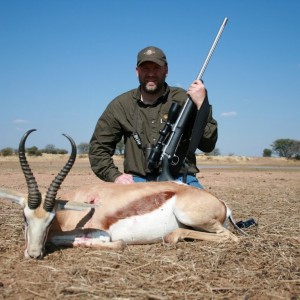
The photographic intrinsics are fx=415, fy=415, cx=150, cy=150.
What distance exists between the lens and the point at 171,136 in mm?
5477

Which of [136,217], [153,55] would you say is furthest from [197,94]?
[136,217]

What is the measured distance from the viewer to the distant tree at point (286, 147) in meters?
63.7

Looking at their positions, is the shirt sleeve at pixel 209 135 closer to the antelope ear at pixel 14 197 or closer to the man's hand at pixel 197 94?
the man's hand at pixel 197 94

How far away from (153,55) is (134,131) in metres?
1.11

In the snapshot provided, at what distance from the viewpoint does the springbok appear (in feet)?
14.5

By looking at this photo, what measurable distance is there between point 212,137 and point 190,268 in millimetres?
2606

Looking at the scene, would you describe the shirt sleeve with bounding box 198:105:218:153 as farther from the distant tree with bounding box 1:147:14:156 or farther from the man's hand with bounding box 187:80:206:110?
the distant tree with bounding box 1:147:14:156

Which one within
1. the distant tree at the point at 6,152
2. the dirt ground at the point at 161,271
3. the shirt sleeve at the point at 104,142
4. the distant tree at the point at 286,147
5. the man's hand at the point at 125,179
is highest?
the shirt sleeve at the point at 104,142

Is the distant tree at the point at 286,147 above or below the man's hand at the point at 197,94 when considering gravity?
below

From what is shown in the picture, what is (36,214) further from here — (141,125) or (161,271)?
(141,125)

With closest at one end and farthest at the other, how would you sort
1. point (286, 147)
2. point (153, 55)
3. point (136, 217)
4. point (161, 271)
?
point (161, 271)
point (136, 217)
point (153, 55)
point (286, 147)

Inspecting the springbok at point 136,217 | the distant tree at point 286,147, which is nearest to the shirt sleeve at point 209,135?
the springbok at point 136,217

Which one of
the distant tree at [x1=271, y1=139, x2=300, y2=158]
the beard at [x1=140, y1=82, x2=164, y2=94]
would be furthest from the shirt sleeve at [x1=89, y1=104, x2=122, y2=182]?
the distant tree at [x1=271, y1=139, x2=300, y2=158]

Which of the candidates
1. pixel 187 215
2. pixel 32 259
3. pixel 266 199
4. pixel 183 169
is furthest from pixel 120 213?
pixel 266 199
